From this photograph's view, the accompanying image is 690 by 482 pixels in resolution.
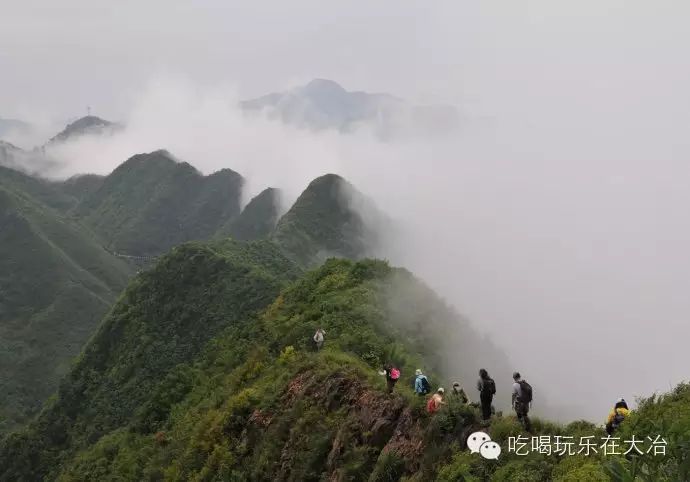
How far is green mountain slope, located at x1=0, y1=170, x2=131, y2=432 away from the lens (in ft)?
371

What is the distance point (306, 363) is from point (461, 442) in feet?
41.6

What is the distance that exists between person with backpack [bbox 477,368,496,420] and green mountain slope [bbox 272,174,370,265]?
73717 mm

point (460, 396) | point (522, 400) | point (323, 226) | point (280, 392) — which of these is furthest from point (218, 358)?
point (323, 226)

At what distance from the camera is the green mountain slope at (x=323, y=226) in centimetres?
9731

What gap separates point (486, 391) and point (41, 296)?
15508 centimetres

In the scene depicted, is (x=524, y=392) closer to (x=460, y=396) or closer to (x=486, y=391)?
(x=486, y=391)

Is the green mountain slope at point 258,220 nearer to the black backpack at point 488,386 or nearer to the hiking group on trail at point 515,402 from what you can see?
the hiking group on trail at point 515,402

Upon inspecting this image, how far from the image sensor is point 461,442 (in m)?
17.4

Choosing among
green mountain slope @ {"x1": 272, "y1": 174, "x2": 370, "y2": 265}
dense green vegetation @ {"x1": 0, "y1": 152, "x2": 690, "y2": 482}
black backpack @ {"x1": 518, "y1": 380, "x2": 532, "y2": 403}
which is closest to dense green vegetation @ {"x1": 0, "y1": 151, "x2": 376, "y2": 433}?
green mountain slope @ {"x1": 272, "y1": 174, "x2": 370, "y2": 265}

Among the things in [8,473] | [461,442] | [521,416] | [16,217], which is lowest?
[8,473]

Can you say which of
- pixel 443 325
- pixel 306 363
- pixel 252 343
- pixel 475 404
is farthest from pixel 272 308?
pixel 475 404

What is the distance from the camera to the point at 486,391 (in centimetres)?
1694

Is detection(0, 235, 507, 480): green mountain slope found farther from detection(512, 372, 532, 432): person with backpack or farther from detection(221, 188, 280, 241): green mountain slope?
detection(221, 188, 280, 241): green mountain slope

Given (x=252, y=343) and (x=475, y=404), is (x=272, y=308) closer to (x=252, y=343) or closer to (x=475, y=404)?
(x=252, y=343)
